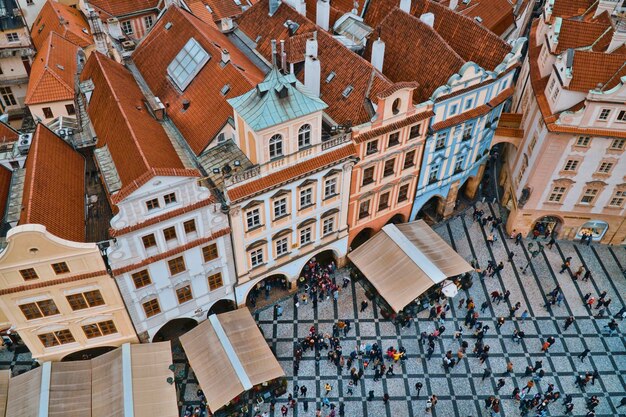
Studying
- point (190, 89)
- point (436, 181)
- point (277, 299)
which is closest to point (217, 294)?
point (277, 299)

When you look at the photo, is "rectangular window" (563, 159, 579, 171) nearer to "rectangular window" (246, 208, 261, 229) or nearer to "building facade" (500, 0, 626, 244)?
"building facade" (500, 0, 626, 244)

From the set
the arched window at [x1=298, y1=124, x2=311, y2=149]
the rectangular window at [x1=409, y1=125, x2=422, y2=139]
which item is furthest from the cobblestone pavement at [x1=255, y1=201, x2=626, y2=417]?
the arched window at [x1=298, y1=124, x2=311, y2=149]

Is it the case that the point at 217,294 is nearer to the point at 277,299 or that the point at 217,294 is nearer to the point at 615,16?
the point at 277,299

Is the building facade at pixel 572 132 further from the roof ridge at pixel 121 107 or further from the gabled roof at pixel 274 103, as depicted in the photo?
the roof ridge at pixel 121 107

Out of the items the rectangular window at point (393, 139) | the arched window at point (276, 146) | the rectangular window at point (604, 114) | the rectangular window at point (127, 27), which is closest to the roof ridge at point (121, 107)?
the arched window at point (276, 146)

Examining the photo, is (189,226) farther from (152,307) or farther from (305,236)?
→ (305,236)
